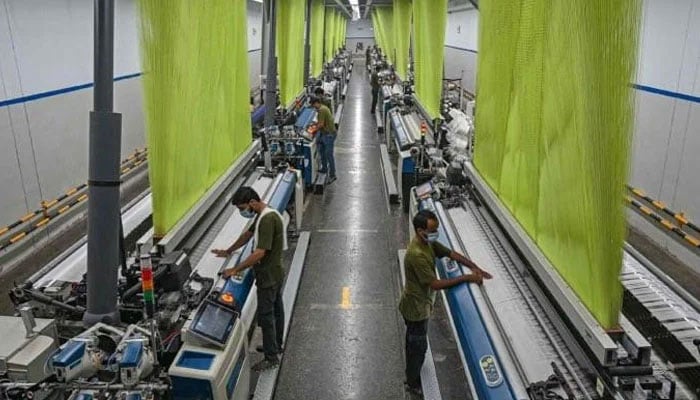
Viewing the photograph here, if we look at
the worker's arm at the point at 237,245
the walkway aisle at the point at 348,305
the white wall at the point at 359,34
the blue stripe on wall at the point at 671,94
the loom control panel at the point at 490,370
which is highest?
the white wall at the point at 359,34

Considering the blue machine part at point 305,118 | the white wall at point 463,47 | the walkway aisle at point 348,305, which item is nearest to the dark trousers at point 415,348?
the walkway aisle at point 348,305

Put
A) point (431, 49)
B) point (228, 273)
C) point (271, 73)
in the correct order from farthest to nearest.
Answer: point (431, 49), point (271, 73), point (228, 273)

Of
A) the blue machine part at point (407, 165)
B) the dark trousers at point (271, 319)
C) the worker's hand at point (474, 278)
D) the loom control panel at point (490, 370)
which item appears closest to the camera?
the loom control panel at point (490, 370)

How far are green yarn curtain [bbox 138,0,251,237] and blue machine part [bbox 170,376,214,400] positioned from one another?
46.3 inches

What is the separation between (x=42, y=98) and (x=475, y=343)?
21.2 feet

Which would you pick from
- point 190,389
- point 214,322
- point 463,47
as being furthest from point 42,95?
point 463,47

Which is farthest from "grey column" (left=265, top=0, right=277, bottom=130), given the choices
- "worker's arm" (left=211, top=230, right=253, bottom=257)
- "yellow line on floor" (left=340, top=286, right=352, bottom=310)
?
"worker's arm" (left=211, top=230, right=253, bottom=257)

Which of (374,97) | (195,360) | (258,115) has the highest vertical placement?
(374,97)

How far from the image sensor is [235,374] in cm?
329

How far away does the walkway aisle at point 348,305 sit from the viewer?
445 cm

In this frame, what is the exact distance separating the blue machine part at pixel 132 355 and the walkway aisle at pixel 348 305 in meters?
1.86

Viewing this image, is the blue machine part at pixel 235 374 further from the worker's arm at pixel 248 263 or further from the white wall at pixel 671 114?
the white wall at pixel 671 114

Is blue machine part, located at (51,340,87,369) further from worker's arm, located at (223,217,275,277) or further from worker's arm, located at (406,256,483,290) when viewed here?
worker's arm, located at (406,256,483,290)

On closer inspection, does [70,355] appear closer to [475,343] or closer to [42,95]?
[475,343]
